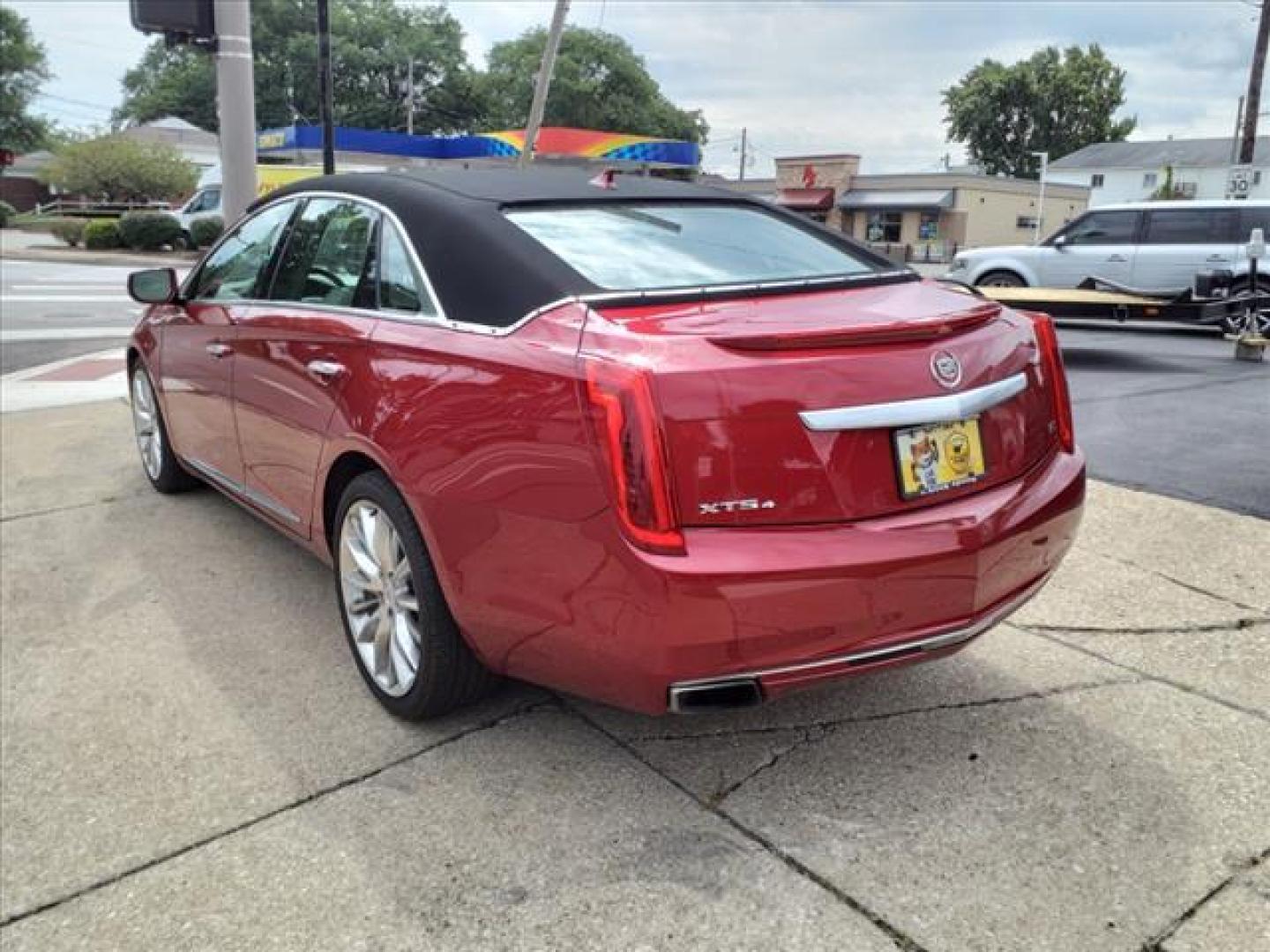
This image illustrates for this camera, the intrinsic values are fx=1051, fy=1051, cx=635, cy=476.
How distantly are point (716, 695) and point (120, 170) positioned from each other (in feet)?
148

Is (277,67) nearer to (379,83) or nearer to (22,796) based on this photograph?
(379,83)

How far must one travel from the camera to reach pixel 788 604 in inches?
90.4

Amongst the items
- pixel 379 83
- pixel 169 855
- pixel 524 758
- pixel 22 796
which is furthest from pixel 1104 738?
pixel 379 83

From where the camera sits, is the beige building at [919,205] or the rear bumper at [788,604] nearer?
the rear bumper at [788,604]

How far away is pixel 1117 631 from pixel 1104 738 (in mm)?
867

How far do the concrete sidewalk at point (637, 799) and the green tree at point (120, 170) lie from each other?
42336 millimetres

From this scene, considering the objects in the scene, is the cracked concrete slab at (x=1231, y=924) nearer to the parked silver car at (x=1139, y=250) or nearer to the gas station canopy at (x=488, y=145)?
the parked silver car at (x=1139, y=250)

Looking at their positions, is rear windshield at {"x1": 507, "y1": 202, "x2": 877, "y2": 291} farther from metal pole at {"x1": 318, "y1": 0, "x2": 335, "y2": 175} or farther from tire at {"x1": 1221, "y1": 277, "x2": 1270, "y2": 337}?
tire at {"x1": 1221, "y1": 277, "x2": 1270, "y2": 337}

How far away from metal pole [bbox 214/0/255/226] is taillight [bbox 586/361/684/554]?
20.8 feet

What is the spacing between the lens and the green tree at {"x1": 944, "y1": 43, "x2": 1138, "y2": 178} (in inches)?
2709

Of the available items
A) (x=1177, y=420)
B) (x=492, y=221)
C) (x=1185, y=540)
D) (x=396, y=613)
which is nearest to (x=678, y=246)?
(x=492, y=221)

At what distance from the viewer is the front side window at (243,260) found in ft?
13.4

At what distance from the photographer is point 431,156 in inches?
1631

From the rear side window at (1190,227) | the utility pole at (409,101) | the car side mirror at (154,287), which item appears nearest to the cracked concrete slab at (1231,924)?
the car side mirror at (154,287)
